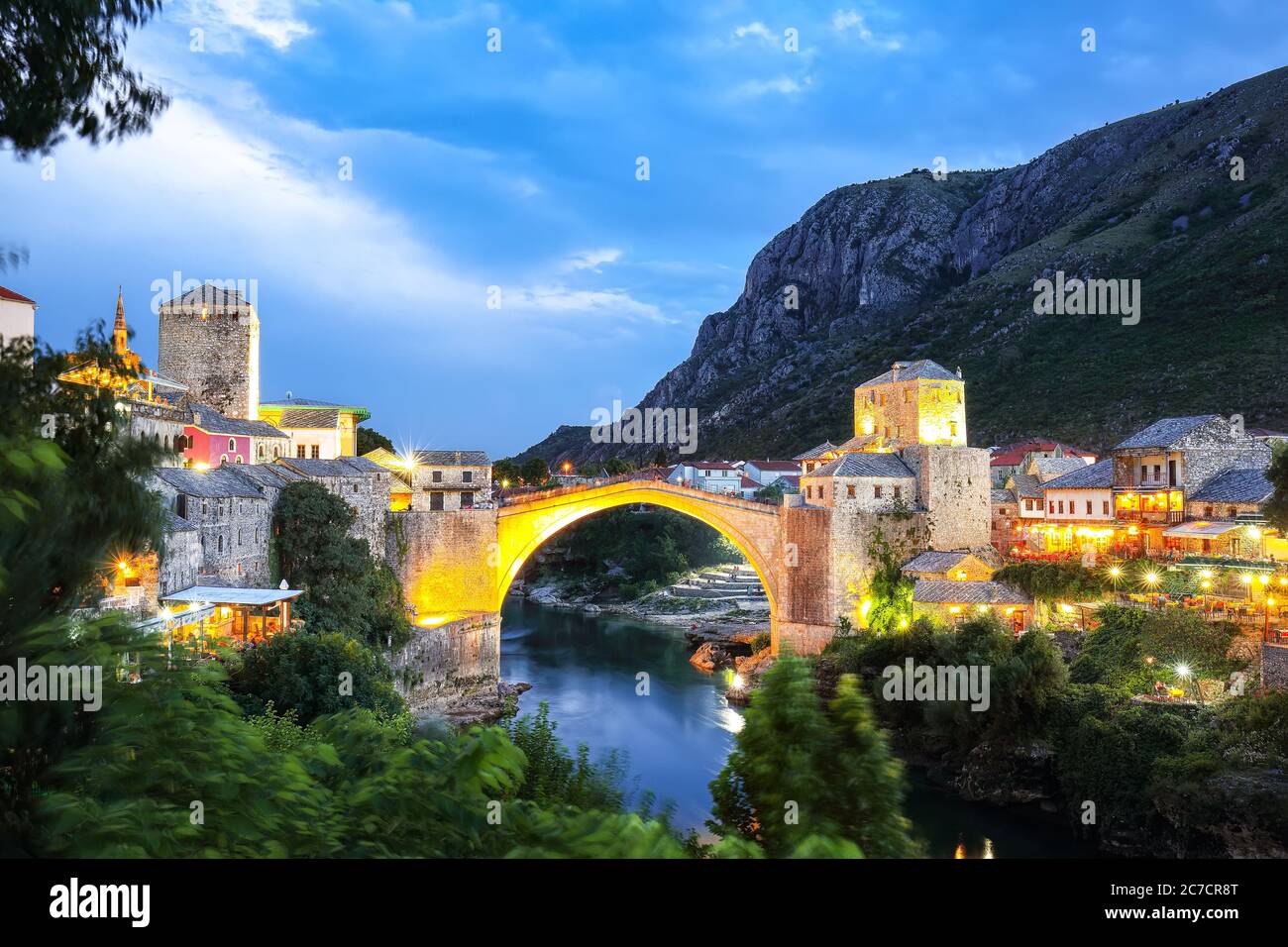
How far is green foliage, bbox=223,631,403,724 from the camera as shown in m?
12.9

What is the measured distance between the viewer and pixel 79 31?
3629 millimetres

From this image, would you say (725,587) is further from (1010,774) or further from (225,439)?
(1010,774)

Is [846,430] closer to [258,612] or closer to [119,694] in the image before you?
[258,612]

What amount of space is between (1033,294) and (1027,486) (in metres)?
25.6

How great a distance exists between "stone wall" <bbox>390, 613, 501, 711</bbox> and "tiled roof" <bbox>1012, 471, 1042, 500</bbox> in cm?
1632

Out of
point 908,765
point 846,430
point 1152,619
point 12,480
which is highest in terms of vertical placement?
point 846,430

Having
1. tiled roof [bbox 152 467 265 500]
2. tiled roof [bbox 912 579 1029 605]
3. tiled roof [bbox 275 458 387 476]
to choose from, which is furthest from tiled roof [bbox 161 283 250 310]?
tiled roof [bbox 912 579 1029 605]

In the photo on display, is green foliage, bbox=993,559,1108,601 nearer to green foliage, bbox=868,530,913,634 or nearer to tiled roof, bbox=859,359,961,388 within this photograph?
green foliage, bbox=868,530,913,634

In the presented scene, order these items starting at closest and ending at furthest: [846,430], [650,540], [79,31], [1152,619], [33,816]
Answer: [33,816]
[79,31]
[1152,619]
[650,540]
[846,430]

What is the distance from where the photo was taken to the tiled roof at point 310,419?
92.8ft

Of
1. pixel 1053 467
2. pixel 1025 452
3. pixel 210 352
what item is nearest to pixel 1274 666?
pixel 1053 467

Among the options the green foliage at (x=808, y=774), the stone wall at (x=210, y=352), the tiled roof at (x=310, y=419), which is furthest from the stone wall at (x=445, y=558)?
the green foliage at (x=808, y=774)
